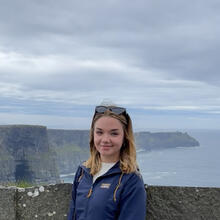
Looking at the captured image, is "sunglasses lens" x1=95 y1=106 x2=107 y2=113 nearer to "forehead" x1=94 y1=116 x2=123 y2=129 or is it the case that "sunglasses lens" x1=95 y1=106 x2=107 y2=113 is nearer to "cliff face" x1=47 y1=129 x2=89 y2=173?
"forehead" x1=94 y1=116 x2=123 y2=129

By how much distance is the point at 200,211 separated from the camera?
149 inches

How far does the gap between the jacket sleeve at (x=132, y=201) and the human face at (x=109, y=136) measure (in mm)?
364

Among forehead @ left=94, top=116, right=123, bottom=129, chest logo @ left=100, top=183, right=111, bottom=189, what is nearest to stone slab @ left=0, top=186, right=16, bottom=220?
chest logo @ left=100, top=183, right=111, bottom=189

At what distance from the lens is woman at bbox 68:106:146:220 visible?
3.28 m

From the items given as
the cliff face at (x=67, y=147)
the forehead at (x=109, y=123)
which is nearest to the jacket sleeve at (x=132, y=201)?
the forehead at (x=109, y=123)

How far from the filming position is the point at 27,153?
120500 mm

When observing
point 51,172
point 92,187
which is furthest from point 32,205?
point 51,172

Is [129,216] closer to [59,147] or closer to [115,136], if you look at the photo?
[115,136]

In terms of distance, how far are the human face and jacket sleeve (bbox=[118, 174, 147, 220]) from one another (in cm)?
36

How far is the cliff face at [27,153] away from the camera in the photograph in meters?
112

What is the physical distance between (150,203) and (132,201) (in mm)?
711

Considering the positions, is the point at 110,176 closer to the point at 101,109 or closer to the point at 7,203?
the point at 101,109

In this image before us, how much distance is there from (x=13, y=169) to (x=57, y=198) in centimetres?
10952

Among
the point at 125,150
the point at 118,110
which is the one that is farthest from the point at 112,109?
the point at 125,150
